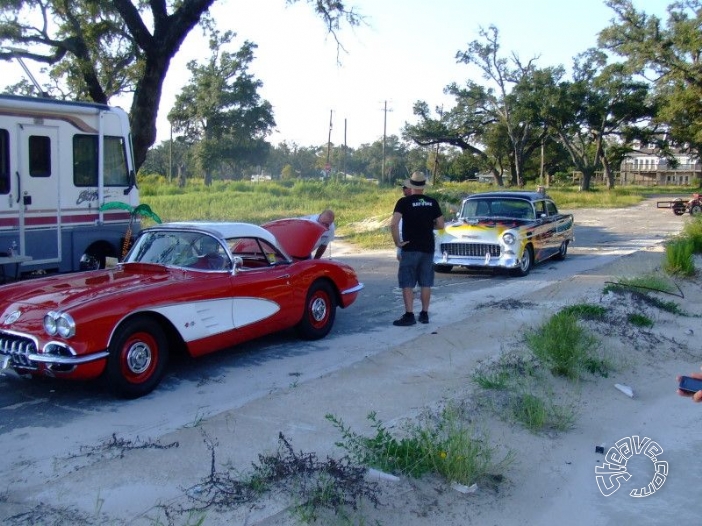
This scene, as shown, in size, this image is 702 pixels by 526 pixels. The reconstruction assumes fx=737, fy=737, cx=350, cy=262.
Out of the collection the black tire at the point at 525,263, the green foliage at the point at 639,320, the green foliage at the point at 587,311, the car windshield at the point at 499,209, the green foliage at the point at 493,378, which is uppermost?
the car windshield at the point at 499,209

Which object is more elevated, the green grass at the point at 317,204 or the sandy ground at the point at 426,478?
the green grass at the point at 317,204

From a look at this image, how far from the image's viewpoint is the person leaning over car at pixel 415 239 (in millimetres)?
8859

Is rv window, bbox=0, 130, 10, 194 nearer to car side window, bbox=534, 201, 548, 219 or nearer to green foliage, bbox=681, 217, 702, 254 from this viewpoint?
car side window, bbox=534, 201, 548, 219

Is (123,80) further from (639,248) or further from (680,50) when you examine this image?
Answer: (680,50)

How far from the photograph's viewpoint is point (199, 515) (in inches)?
155

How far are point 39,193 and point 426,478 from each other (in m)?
8.08

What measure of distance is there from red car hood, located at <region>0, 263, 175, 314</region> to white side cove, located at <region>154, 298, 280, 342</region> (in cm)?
34

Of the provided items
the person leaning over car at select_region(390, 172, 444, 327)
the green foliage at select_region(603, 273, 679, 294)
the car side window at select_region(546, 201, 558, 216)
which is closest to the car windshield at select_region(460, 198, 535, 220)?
the car side window at select_region(546, 201, 558, 216)

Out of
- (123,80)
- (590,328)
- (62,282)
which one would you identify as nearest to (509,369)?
(590,328)

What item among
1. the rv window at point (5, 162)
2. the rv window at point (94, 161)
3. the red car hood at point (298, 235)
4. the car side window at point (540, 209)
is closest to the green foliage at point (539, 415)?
the red car hood at point (298, 235)

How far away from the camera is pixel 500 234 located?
13055mm

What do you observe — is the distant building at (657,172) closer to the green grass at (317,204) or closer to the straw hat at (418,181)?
the green grass at (317,204)

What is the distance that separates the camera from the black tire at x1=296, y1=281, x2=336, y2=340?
319 inches

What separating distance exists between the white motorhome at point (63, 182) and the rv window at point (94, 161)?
0.05 ft
